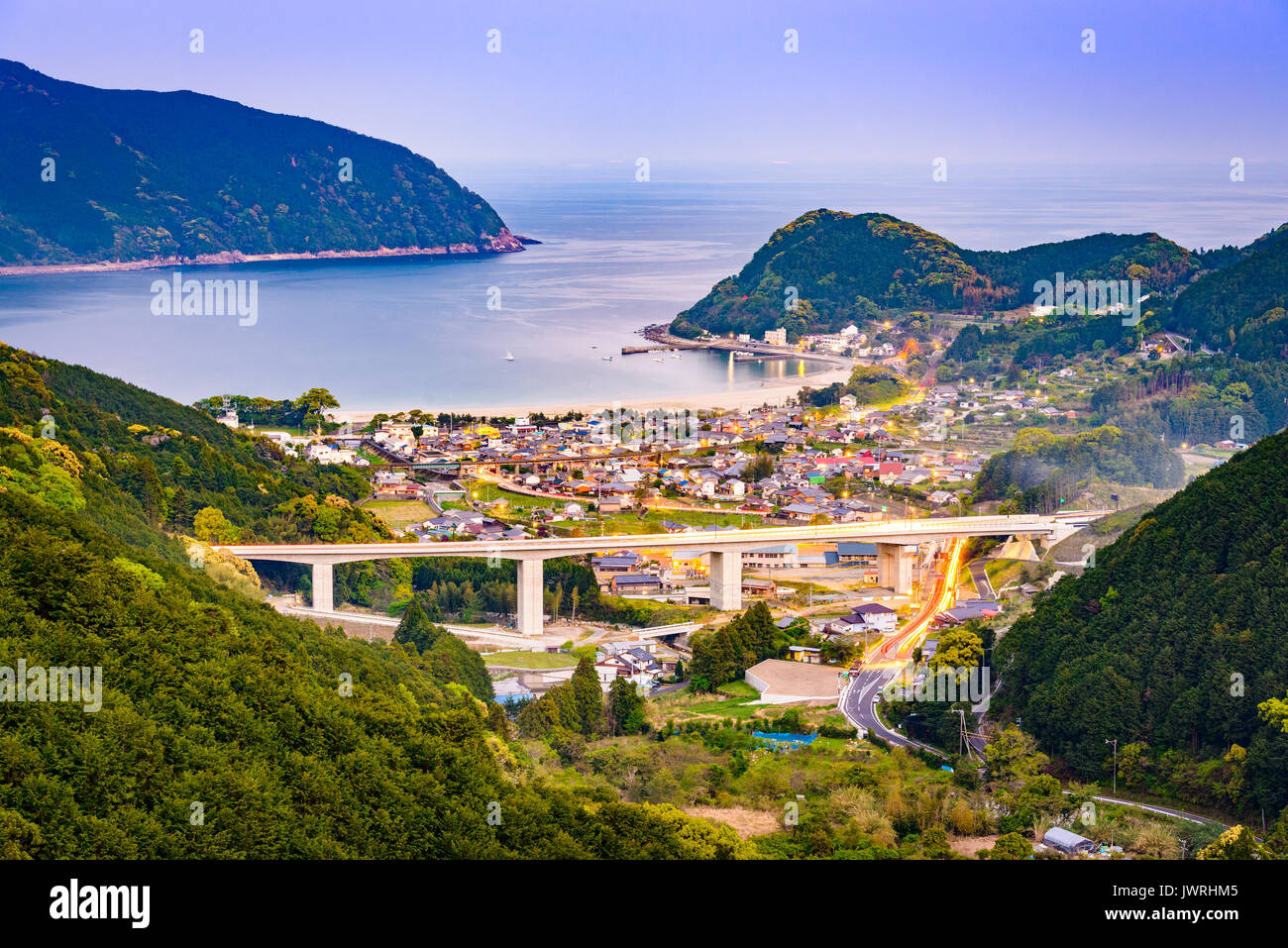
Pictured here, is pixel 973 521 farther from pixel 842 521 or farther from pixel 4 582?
pixel 4 582

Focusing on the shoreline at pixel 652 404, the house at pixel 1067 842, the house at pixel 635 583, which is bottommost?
the house at pixel 1067 842

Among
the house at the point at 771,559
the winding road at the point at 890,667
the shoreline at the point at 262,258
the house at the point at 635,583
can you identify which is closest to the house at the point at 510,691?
the winding road at the point at 890,667

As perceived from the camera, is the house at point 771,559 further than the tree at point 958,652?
Yes

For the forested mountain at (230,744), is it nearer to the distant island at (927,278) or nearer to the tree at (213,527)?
the tree at (213,527)

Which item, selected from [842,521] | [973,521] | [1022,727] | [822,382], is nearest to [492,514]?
[842,521]

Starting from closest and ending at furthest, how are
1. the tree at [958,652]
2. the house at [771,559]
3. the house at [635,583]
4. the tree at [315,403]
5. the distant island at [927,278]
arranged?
the tree at [958,652], the house at [635,583], the house at [771,559], the tree at [315,403], the distant island at [927,278]

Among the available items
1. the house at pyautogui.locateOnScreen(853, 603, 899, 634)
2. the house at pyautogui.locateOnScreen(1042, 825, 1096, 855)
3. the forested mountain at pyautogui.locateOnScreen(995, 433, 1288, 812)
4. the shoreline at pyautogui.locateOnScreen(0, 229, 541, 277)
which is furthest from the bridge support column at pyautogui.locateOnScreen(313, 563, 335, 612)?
the shoreline at pyautogui.locateOnScreen(0, 229, 541, 277)

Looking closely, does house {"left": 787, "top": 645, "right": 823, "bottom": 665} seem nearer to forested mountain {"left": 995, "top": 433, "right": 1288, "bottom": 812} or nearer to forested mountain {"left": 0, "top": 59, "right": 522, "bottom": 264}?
forested mountain {"left": 995, "top": 433, "right": 1288, "bottom": 812}

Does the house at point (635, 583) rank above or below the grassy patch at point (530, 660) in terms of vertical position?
above

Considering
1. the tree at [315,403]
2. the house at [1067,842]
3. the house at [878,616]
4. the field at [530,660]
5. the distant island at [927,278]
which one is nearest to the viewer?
the house at [1067,842]
